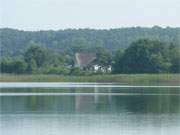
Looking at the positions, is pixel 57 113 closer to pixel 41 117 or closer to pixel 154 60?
pixel 41 117

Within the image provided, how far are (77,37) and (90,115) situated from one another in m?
129

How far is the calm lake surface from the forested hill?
95.3 m

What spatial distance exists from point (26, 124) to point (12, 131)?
214 cm

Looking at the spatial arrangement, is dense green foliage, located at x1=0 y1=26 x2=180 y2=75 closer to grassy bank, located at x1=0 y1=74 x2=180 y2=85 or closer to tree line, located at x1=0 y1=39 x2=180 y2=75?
tree line, located at x1=0 y1=39 x2=180 y2=75

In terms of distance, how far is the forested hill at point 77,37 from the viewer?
142 metres

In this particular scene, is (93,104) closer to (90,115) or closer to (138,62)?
(90,115)

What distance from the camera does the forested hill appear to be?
5586 inches

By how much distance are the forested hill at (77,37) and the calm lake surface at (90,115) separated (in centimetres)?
9531

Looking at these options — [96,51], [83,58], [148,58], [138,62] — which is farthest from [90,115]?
[83,58]

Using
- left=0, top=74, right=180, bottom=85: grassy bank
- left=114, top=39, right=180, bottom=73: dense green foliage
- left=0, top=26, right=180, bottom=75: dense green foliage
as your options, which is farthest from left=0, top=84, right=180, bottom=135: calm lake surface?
left=0, top=26, right=180, bottom=75: dense green foliage

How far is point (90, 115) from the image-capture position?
29.5 m

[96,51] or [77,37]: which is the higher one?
[77,37]

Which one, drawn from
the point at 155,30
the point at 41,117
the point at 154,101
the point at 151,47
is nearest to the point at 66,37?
the point at 155,30

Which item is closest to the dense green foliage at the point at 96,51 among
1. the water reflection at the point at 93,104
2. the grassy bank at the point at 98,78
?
the grassy bank at the point at 98,78
